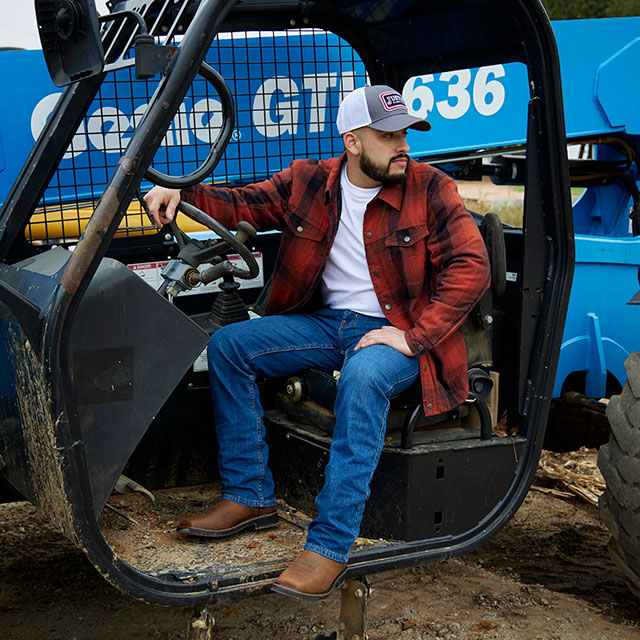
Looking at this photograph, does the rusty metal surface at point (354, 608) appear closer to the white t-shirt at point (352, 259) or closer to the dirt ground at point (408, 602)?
the dirt ground at point (408, 602)

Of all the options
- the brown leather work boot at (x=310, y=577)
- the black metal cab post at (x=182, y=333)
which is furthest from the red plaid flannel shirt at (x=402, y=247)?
the brown leather work boot at (x=310, y=577)

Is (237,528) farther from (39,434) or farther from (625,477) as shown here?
(625,477)

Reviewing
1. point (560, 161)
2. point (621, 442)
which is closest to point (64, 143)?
point (560, 161)

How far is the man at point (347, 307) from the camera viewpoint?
2.86 meters

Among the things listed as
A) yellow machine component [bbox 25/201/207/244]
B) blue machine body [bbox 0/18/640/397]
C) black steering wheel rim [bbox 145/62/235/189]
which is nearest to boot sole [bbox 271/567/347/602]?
black steering wheel rim [bbox 145/62/235/189]

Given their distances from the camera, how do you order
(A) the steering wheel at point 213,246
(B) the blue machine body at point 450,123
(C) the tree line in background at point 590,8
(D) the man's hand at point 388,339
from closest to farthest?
(D) the man's hand at point 388,339, (A) the steering wheel at point 213,246, (B) the blue machine body at point 450,123, (C) the tree line in background at point 590,8

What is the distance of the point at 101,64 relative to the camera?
224 centimetres

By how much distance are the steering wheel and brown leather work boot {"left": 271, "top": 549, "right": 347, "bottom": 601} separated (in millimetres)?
1011

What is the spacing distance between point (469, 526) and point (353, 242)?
1.04 m

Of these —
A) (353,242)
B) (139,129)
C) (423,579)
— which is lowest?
(423,579)

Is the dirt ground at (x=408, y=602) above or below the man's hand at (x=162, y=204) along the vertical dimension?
below

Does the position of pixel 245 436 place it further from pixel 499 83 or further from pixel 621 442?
pixel 499 83

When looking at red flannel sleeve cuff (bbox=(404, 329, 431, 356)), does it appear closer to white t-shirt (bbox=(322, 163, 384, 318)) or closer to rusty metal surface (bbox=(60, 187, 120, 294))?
white t-shirt (bbox=(322, 163, 384, 318))

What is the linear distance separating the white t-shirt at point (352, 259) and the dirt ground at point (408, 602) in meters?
1.14
